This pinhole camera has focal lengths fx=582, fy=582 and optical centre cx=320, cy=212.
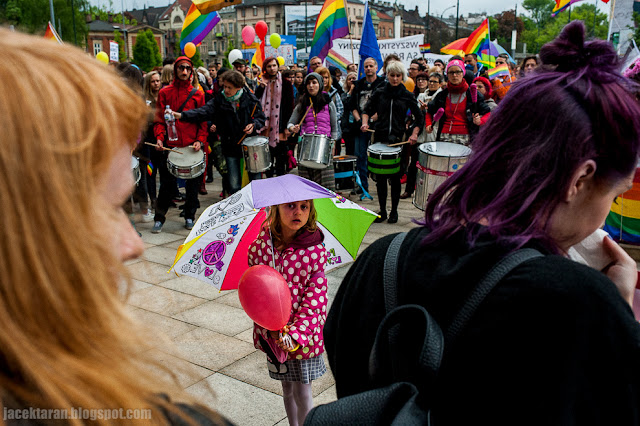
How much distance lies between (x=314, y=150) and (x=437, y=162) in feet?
7.90

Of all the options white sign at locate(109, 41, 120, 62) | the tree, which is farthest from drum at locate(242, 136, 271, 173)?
→ the tree

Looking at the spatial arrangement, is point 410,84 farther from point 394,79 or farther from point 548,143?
point 548,143

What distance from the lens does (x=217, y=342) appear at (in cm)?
443

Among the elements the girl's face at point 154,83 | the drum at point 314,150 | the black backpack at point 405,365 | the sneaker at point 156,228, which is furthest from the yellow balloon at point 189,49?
the black backpack at point 405,365

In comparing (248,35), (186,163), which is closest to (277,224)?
(186,163)

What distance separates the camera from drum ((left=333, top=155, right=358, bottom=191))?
30.1ft

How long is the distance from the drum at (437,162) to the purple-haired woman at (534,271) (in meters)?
4.86

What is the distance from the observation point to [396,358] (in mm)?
1124

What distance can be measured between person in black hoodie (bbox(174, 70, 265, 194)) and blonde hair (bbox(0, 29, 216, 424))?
23.8 feet

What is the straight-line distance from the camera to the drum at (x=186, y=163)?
24.6 feet

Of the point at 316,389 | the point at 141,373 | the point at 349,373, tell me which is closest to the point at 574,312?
the point at 349,373

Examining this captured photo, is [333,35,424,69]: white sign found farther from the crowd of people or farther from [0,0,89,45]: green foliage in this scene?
[0,0,89,45]: green foliage

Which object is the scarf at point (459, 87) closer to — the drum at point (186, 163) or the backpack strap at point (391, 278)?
the drum at point (186, 163)

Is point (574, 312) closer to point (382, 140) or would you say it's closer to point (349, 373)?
point (349, 373)
